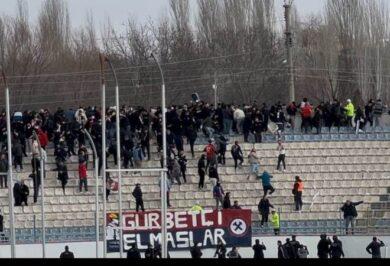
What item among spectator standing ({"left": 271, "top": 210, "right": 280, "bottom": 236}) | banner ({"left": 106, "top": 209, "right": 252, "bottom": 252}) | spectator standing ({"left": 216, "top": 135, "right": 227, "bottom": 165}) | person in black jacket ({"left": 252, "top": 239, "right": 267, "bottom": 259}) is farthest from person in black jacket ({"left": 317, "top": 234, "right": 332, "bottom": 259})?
spectator standing ({"left": 216, "top": 135, "right": 227, "bottom": 165})

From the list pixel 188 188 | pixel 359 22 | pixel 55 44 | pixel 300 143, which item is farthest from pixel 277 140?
pixel 359 22

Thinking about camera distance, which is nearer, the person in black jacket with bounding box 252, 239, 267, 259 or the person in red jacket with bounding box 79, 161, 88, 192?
the person in black jacket with bounding box 252, 239, 267, 259

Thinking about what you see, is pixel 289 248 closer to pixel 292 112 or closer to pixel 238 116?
pixel 238 116

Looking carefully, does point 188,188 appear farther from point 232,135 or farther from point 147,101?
point 147,101

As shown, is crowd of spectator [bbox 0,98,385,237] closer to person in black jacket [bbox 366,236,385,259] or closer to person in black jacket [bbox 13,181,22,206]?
person in black jacket [bbox 13,181,22,206]

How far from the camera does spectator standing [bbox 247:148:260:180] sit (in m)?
45.3

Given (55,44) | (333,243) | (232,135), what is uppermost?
(55,44)

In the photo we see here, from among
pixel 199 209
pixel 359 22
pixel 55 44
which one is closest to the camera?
pixel 199 209

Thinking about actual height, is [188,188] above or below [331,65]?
below

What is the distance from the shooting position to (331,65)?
72562 mm

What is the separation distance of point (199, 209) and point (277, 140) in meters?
8.22

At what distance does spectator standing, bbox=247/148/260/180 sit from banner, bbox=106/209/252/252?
6.69 metres

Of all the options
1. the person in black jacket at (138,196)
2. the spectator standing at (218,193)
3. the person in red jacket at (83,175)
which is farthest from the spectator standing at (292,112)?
the person in red jacket at (83,175)

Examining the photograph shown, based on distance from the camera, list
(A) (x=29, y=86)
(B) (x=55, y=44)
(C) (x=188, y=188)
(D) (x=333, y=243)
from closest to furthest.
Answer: (D) (x=333, y=243)
(C) (x=188, y=188)
(A) (x=29, y=86)
(B) (x=55, y=44)
